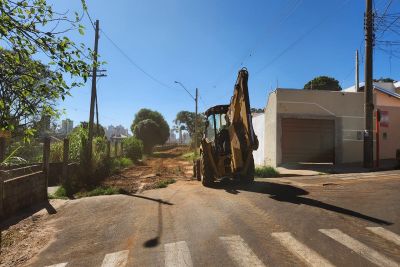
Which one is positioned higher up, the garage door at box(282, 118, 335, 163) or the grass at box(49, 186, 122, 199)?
the garage door at box(282, 118, 335, 163)

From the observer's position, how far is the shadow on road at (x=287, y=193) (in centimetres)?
888

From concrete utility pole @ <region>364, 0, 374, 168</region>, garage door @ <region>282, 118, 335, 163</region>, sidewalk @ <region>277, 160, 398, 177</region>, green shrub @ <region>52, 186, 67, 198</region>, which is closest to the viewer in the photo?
green shrub @ <region>52, 186, 67, 198</region>

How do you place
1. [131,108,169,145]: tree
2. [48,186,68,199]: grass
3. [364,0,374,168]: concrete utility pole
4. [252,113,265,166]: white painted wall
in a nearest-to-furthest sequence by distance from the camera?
[48,186,68,199]: grass < [364,0,374,168]: concrete utility pole < [252,113,265,166]: white painted wall < [131,108,169,145]: tree

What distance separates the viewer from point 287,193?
472 inches

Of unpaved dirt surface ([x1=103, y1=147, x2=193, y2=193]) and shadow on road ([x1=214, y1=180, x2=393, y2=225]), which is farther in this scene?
unpaved dirt surface ([x1=103, y1=147, x2=193, y2=193])

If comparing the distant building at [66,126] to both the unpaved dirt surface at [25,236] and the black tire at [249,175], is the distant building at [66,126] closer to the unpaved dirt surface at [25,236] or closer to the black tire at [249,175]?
the black tire at [249,175]

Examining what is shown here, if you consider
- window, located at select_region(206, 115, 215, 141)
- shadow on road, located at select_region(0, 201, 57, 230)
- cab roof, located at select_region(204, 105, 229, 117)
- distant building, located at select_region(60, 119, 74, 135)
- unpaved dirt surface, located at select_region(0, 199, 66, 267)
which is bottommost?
unpaved dirt surface, located at select_region(0, 199, 66, 267)

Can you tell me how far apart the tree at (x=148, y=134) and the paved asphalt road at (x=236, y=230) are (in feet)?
156

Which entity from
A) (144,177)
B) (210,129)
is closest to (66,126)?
(144,177)

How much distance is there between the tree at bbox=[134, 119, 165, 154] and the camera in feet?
197

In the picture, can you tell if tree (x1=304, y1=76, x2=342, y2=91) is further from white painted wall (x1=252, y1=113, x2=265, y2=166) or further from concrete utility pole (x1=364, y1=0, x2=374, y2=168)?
concrete utility pole (x1=364, y1=0, x2=374, y2=168)

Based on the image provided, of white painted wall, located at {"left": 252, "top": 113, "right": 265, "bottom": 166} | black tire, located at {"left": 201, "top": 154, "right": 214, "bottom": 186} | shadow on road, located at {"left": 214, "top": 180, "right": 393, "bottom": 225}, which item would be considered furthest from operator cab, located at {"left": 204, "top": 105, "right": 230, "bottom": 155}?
white painted wall, located at {"left": 252, "top": 113, "right": 265, "bottom": 166}

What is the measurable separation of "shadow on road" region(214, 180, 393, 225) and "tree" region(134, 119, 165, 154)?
4475cm

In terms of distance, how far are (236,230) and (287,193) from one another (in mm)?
4584
